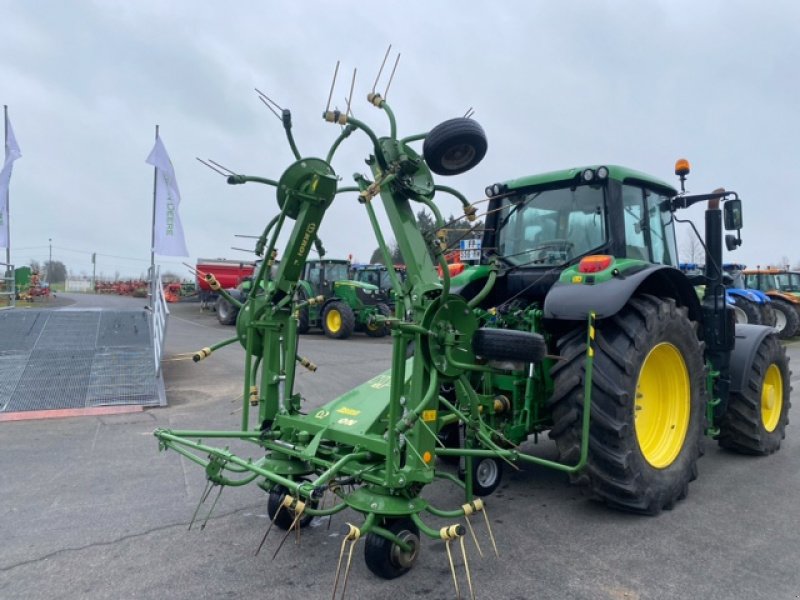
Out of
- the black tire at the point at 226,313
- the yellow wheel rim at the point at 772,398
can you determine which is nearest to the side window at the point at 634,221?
the yellow wheel rim at the point at 772,398

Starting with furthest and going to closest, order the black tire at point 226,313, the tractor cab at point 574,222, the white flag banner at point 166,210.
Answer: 1. the black tire at point 226,313
2. the white flag banner at point 166,210
3. the tractor cab at point 574,222

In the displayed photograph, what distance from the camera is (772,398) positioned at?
17.6 feet

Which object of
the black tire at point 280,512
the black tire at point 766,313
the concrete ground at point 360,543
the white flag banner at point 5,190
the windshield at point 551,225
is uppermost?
the white flag banner at point 5,190

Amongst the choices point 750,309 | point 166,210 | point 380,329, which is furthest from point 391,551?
point 750,309

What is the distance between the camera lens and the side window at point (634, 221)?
4320mm

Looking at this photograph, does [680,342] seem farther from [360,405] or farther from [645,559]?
[360,405]

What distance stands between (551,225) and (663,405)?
1.59 m

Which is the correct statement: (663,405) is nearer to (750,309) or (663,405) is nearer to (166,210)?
(166,210)

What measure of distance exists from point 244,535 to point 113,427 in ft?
11.0

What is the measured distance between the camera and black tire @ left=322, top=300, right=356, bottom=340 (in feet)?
49.0

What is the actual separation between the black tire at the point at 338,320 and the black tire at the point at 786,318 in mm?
12397

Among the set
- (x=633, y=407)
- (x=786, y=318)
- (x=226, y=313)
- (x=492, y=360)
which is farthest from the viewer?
(x=226, y=313)

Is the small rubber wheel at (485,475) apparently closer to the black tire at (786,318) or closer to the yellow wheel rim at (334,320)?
the yellow wheel rim at (334,320)

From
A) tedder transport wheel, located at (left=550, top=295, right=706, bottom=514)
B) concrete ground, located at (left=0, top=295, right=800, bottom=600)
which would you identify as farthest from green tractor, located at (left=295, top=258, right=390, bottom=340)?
tedder transport wheel, located at (left=550, top=295, right=706, bottom=514)
